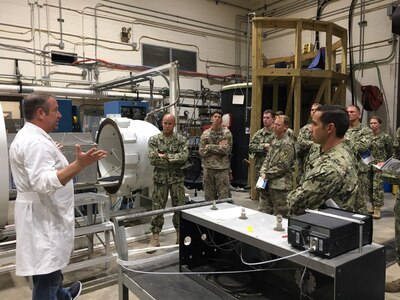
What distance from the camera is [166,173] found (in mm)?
3414

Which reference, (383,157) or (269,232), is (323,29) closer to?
(383,157)

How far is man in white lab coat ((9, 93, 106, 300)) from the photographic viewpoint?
5.55 feet

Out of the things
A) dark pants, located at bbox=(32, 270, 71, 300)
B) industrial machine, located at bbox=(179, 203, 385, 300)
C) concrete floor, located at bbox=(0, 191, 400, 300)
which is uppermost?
industrial machine, located at bbox=(179, 203, 385, 300)

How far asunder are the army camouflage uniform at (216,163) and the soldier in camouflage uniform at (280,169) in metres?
0.75

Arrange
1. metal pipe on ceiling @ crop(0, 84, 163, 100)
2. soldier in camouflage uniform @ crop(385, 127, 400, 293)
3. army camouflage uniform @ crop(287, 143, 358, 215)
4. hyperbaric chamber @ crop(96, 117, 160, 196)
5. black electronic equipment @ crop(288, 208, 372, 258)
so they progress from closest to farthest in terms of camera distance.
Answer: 1. black electronic equipment @ crop(288, 208, 372, 258)
2. army camouflage uniform @ crop(287, 143, 358, 215)
3. soldier in camouflage uniform @ crop(385, 127, 400, 293)
4. hyperbaric chamber @ crop(96, 117, 160, 196)
5. metal pipe on ceiling @ crop(0, 84, 163, 100)

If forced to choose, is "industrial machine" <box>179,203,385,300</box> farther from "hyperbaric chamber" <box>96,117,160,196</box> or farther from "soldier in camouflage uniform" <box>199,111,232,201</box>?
"soldier in camouflage uniform" <box>199,111,232,201</box>

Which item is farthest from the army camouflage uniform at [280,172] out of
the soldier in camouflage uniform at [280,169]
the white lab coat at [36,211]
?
the white lab coat at [36,211]

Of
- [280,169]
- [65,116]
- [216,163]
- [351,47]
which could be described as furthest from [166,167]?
[351,47]

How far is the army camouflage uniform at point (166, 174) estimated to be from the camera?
339cm

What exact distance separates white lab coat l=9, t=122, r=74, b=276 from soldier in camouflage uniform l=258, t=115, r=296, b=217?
2092 millimetres

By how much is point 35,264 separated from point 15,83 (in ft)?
17.0

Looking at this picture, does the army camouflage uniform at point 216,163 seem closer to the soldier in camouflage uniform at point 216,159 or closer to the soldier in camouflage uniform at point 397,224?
the soldier in camouflage uniform at point 216,159

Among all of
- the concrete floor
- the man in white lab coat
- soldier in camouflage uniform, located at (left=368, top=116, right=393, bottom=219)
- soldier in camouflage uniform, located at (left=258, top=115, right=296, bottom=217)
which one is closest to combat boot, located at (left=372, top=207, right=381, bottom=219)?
soldier in camouflage uniform, located at (left=368, top=116, right=393, bottom=219)

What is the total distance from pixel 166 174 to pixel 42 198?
171 cm
